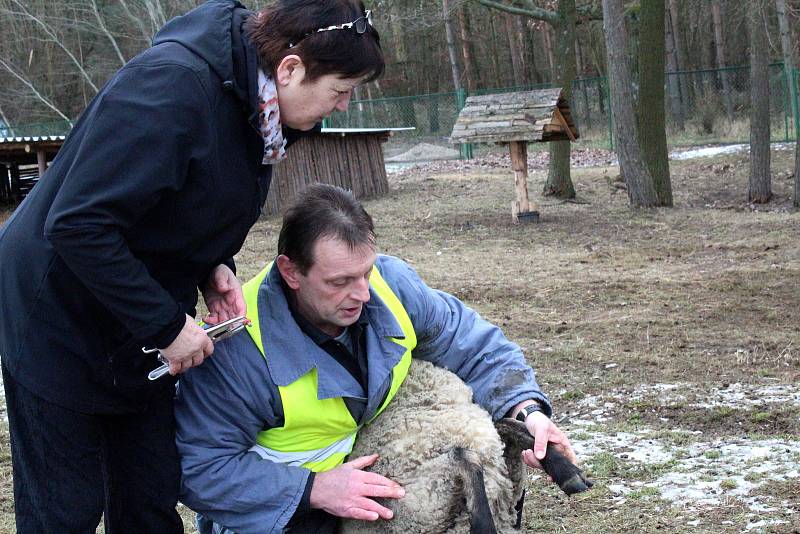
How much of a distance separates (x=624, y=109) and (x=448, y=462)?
458 inches

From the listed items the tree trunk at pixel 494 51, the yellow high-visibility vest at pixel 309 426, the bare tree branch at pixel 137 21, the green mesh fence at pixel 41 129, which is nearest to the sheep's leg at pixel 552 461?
the yellow high-visibility vest at pixel 309 426

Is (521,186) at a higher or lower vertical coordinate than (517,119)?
lower

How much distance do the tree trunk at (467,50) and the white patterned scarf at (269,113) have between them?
32.9 metres

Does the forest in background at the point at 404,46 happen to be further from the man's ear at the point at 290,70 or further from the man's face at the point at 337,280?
the man's ear at the point at 290,70

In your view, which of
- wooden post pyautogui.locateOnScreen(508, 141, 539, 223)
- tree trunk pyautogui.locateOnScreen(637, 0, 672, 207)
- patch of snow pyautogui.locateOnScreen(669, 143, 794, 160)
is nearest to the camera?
wooden post pyautogui.locateOnScreen(508, 141, 539, 223)

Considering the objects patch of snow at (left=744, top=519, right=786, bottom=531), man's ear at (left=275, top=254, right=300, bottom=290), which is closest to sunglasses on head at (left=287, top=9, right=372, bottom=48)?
man's ear at (left=275, top=254, right=300, bottom=290)

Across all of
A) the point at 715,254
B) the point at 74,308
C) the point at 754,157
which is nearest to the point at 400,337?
the point at 74,308

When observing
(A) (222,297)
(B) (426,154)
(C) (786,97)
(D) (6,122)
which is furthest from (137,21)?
(A) (222,297)

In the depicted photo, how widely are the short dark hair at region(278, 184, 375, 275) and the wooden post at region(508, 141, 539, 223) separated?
399 inches

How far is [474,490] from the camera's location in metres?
2.28

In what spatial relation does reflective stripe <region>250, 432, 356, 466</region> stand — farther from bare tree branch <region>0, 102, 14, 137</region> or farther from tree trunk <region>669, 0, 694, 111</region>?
bare tree branch <region>0, 102, 14, 137</region>

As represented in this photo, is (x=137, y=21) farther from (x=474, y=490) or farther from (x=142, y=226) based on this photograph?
(x=474, y=490)

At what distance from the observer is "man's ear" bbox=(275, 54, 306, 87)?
2244 mm

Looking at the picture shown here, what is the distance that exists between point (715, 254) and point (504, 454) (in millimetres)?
7516
